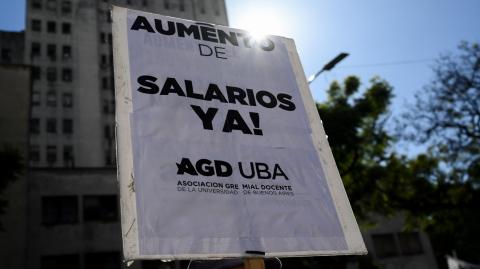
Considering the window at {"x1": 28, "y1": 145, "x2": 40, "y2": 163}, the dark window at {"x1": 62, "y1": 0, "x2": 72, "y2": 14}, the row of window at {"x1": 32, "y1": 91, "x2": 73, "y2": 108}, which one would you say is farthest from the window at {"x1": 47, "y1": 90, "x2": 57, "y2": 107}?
the dark window at {"x1": 62, "y1": 0, "x2": 72, "y2": 14}

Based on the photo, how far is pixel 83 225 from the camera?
23031 mm

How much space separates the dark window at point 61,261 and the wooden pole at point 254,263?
2207 cm

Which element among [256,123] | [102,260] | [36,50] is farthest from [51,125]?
[256,123]

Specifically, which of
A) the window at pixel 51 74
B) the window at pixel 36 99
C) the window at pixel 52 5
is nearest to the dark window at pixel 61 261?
the window at pixel 36 99

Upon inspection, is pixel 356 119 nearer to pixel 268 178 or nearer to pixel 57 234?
pixel 57 234

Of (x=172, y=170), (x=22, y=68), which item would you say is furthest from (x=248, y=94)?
(x=22, y=68)

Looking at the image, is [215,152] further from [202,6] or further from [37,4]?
[202,6]

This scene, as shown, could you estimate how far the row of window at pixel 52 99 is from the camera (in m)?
48.9

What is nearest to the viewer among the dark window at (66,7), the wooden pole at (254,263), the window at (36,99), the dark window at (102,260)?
the wooden pole at (254,263)

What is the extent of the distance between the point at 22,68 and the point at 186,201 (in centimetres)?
2537

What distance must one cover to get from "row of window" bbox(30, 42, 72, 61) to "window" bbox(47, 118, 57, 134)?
296 inches

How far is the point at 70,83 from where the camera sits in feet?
166

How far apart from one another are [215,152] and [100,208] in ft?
73.9

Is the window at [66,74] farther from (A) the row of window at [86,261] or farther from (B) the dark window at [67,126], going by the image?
(A) the row of window at [86,261]
